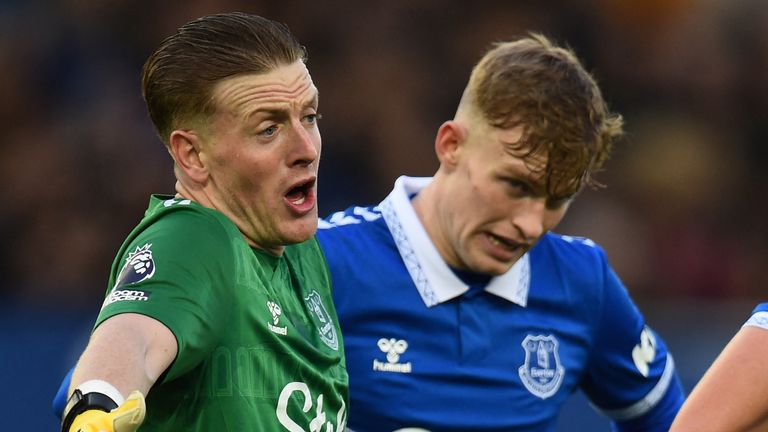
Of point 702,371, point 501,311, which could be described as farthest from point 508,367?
point 702,371

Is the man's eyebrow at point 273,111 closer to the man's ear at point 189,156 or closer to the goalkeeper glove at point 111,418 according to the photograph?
the man's ear at point 189,156

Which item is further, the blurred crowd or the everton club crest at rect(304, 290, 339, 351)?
the blurred crowd

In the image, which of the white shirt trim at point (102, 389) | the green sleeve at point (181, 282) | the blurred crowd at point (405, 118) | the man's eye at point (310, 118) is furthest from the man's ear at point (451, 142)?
the blurred crowd at point (405, 118)

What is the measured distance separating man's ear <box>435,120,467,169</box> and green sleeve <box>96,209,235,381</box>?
1.07 m

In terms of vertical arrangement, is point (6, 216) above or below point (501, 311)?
below

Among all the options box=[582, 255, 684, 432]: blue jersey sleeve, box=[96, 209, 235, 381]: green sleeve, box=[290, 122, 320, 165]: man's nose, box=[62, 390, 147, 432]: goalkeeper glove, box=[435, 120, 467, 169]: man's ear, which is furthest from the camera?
box=[582, 255, 684, 432]: blue jersey sleeve

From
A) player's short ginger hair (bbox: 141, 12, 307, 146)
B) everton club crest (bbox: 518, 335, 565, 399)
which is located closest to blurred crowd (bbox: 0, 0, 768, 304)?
everton club crest (bbox: 518, 335, 565, 399)

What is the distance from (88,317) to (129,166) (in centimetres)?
121

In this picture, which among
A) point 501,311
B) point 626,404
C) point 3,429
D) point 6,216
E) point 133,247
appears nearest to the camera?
point 133,247

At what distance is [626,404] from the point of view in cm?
362

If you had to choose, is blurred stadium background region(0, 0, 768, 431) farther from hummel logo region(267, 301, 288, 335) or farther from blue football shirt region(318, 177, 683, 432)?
hummel logo region(267, 301, 288, 335)

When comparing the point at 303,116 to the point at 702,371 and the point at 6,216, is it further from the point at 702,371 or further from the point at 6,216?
the point at 6,216

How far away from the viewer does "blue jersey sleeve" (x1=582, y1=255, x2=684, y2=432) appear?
3523mm

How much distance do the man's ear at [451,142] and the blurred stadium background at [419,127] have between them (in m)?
2.84
